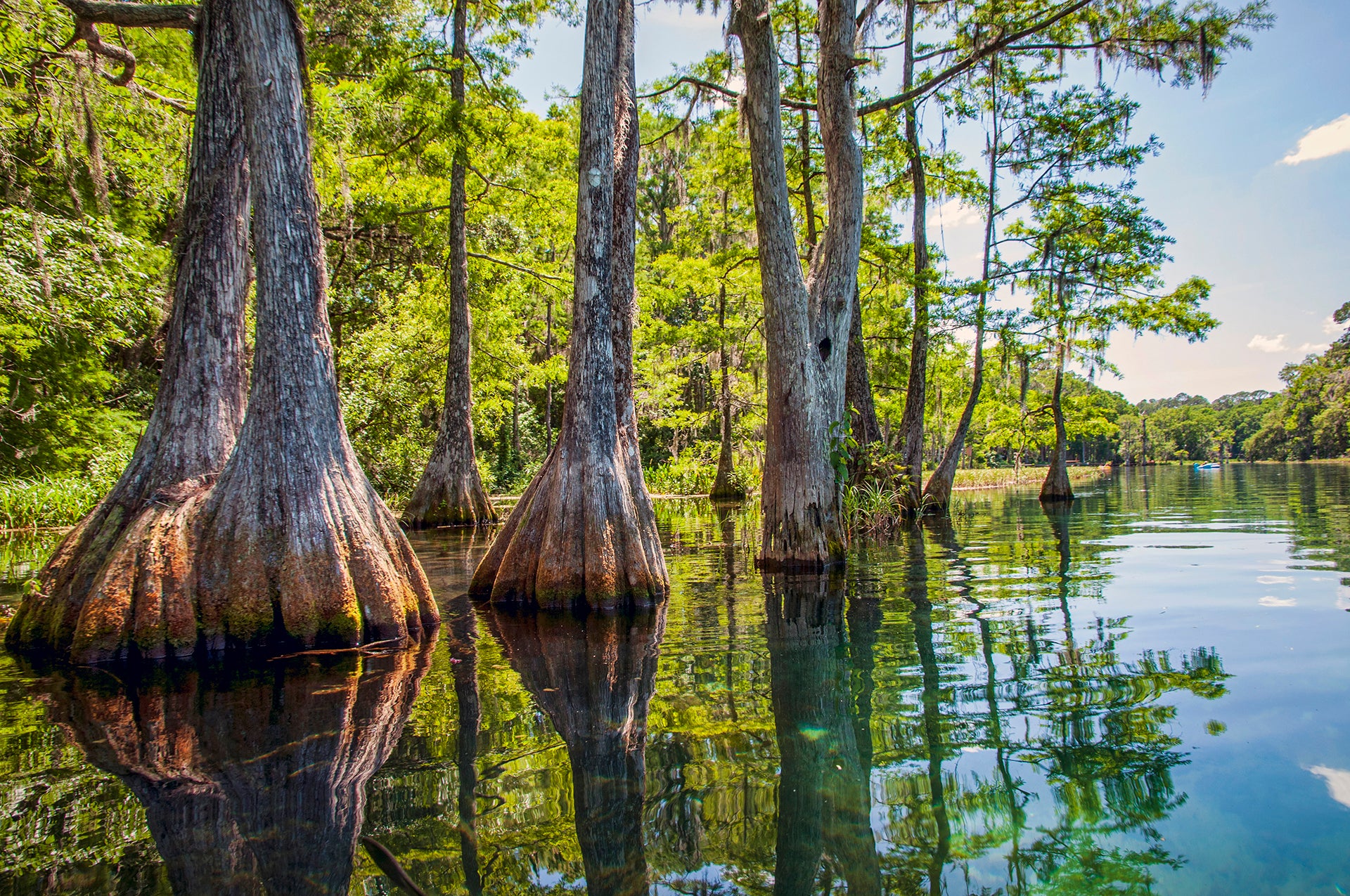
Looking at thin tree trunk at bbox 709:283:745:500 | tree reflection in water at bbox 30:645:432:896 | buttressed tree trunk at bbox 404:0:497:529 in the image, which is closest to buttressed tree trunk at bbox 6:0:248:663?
tree reflection in water at bbox 30:645:432:896

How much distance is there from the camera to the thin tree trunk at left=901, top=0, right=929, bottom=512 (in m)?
14.8

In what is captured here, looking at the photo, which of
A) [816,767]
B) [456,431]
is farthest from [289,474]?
[456,431]

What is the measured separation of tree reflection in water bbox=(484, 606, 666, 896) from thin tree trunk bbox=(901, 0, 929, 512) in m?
10.3

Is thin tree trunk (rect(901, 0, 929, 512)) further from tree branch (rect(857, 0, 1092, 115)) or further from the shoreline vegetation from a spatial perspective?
the shoreline vegetation

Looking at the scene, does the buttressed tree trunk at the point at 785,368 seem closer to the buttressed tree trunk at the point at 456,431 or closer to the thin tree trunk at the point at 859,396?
the thin tree trunk at the point at 859,396

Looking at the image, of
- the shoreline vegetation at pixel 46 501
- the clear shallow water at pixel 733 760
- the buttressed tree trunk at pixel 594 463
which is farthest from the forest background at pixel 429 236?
the clear shallow water at pixel 733 760

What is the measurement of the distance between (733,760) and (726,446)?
19.1m

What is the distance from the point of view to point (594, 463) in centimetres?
653

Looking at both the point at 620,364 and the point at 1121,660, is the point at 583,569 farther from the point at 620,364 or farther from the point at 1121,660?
the point at 1121,660

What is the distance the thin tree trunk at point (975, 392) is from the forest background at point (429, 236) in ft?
0.71

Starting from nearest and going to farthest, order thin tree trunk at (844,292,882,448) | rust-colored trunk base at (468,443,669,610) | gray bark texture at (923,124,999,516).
→ 1. rust-colored trunk base at (468,443,669,610)
2. thin tree trunk at (844,292,882,448)
3. gray bark texture at (923,124,999,516)

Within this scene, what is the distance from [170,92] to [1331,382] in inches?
1943

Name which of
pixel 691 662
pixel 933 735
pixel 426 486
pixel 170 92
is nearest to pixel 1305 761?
pixel 933 735

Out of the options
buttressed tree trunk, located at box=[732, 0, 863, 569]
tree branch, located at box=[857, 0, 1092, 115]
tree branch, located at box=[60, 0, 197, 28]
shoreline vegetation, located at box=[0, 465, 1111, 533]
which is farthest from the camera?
shoreline vegetation, located at box=[0, 465, 1111, 533]
